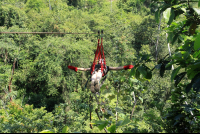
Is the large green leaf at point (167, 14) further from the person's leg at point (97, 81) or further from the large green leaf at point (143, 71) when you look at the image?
the person's leg at point (97, 81)

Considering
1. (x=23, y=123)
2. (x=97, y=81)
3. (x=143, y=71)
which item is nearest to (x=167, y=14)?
(x=143, y=71)

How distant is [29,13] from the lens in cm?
1684

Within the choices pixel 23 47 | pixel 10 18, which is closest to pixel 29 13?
pixel 10 18

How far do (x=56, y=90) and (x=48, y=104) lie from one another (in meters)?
1.54

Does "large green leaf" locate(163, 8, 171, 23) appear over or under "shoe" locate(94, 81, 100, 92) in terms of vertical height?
over

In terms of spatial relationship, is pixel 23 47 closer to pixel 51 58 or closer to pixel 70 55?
pixel 51 58

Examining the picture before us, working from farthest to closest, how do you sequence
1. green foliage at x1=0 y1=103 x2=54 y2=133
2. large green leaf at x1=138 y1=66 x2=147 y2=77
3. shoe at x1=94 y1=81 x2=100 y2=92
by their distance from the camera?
green foliage at x1=0 y1=103 x2=54 y2=133, shoe at x1=94 y1=81 x2=100 y2=92, large green leaf at x1=138 y1=66 x2=147 y2=77

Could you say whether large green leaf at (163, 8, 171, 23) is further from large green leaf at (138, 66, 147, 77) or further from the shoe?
the shoe

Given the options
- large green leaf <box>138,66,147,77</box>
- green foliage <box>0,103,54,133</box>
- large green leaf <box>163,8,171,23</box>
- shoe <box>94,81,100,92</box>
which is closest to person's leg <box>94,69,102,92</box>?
shoe <box>94,81,100,92</box>

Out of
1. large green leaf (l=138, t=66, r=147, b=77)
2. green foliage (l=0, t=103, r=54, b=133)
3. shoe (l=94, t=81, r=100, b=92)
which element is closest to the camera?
large green leaf (l=138, t=66, r=147, b=77)

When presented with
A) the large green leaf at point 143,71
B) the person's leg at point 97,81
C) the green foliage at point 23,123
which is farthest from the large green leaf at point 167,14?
the green foliage at point 23,123

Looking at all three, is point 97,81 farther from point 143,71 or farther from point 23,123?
point 23,123

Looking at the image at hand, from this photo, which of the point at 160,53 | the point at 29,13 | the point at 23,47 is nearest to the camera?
the point at 23,47

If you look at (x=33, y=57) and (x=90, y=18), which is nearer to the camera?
(x=33, y=57)
